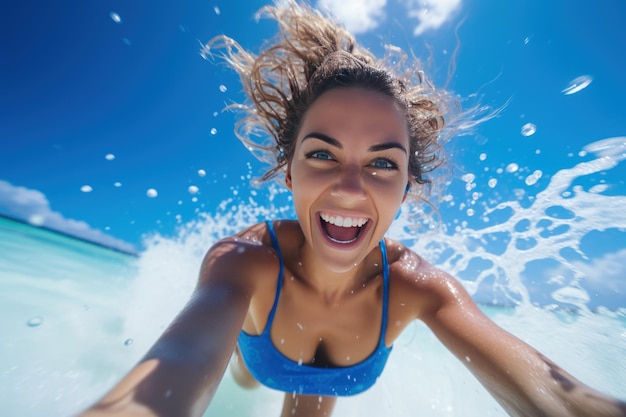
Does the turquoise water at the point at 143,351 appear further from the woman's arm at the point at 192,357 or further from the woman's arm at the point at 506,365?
the woman's arm at the point at 506,365

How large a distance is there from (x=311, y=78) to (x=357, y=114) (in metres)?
0.68

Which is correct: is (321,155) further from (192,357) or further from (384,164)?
(192,357)

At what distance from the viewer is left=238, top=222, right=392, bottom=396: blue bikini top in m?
2.13

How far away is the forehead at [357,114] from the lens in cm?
175

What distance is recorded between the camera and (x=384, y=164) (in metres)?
1.80

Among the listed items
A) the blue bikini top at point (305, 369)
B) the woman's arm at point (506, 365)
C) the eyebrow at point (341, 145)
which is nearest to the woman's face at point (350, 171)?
the eyebrow at point (341, 145)

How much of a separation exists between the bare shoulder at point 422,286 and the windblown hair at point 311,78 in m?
0.73

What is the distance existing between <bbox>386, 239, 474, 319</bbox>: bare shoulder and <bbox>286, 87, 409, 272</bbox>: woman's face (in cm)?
53

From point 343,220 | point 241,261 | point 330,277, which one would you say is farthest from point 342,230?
point 241,261

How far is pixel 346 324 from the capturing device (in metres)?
2.22

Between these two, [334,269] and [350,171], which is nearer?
[350,171]

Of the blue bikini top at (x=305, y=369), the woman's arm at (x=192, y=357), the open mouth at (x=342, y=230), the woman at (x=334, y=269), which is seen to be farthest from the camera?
the blue bikini top at (x=305, y=369)

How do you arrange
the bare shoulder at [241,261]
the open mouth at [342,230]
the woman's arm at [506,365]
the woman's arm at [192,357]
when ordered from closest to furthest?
the woman's arm at [192,357] < the woman's arm at [506,365] < the bare shoulder at [241,261] < the open mouth at [342,230]

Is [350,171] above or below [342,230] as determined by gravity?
above
